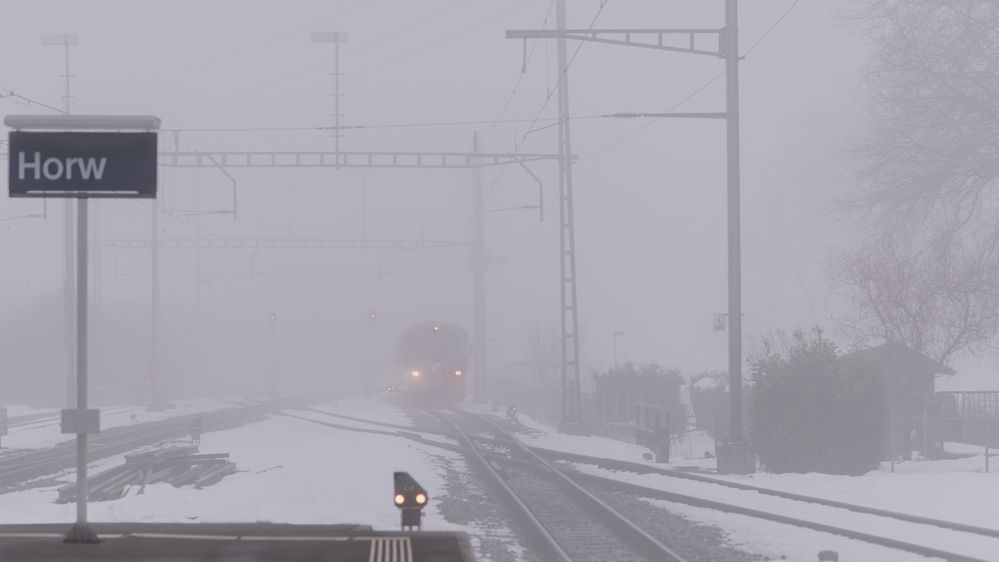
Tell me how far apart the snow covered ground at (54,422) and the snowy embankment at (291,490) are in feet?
21.8

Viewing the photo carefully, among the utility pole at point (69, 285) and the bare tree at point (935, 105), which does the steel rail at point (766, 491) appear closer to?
the bare tree at point (935, 105)

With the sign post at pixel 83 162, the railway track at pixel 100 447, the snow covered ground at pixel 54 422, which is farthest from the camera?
the snow covered ground at pixel 54 422

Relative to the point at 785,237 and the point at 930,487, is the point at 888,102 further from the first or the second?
the point at 785,237

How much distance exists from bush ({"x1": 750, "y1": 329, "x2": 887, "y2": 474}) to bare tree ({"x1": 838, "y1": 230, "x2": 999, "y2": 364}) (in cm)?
570

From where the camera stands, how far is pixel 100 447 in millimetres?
33594

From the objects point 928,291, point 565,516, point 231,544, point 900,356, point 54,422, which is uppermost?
point 928,291

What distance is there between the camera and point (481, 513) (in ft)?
61.8

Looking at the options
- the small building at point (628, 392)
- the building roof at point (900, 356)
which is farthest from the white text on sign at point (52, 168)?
the small building at point (628, 392)

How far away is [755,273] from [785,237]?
10.0ft

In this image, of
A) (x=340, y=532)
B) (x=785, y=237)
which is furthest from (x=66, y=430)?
(x=785, y=237)

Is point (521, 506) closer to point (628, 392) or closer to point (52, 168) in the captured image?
point (52, 168)

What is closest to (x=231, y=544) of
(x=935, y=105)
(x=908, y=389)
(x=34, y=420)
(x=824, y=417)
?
(x=824, y=417)

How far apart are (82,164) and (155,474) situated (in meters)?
14.1

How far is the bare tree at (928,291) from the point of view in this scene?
101 feet
